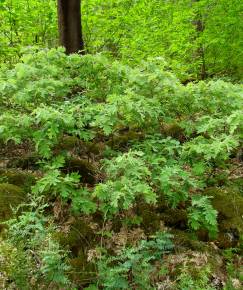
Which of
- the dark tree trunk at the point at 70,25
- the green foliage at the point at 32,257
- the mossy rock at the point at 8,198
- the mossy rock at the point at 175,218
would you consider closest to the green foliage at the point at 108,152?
the green foliage at the point at 32,257

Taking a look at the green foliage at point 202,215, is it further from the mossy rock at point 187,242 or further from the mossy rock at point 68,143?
the mossy rock at point 68,143

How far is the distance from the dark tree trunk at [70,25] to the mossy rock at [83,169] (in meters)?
3.29

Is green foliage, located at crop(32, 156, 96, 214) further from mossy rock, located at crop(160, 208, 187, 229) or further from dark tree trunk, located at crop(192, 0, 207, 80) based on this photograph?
dark tree trunk, located at crop(192, 0, 207, 80)

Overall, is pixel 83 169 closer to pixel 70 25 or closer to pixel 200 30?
pixel 70 25

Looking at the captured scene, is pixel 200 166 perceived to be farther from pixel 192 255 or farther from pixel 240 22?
pixel 240 22

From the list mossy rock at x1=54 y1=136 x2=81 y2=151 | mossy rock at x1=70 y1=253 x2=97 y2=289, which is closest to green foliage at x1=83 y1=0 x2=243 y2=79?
mossy rock at x1=54 y1=136 x2=81 y2=151

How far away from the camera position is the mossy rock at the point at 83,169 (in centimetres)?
644

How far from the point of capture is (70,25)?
888 cm

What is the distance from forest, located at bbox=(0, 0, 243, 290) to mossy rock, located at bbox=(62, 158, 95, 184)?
2 centimetres

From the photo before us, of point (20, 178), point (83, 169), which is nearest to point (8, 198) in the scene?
point (20, 178)

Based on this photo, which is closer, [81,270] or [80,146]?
[81,270]

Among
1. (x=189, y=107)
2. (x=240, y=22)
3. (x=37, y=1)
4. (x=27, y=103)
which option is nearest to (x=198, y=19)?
(x=240, y=22)

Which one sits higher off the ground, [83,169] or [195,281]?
[83,169]

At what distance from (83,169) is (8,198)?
4.39 feet
